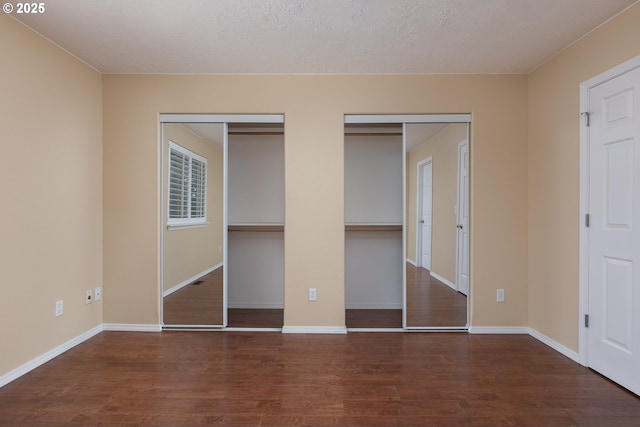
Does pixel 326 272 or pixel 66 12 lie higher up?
pixel 66 12

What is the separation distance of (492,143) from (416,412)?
2606 millimetres

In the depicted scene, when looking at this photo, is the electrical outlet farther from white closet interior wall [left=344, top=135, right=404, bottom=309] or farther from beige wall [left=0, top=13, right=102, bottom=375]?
white closet interior wall [left=344, top=135, right=404, bottom=309]

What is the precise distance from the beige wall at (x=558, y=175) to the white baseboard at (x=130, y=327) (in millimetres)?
A: 3771

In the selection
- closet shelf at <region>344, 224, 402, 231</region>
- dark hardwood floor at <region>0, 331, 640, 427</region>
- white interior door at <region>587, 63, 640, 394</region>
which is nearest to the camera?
dark hardwood floor at <region>0, 331, 640, 427</region>

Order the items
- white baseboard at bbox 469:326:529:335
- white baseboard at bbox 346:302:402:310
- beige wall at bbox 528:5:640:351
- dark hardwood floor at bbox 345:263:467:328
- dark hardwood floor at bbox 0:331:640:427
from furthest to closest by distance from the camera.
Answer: white baseboard at bbox 346:302:402:310 → dark hardwood floor at bbox 345:263:467:328 → white baseboard at bbox 469:326:529:335 → beige wall at bbox 528:5:640:351 → dark hardwood floor at bbox 0:331:640:427

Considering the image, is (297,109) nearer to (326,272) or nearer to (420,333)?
(326,272)

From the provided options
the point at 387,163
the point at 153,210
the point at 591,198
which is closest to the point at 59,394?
the point at 153,210

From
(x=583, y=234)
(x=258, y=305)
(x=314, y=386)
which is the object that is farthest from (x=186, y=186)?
(x=583, y=234)

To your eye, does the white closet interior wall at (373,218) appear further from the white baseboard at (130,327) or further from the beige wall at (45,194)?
the beige wall at (45,194)

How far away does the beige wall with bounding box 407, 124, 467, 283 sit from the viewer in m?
3.54

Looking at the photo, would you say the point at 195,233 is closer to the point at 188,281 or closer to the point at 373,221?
the point at 188,281

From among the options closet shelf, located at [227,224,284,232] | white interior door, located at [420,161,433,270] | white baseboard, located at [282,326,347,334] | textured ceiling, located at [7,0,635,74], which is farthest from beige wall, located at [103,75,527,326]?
closet shelf, located at [227,224,284,232]

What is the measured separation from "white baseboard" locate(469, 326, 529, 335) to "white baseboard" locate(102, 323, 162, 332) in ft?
10.5

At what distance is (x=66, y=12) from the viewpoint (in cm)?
237
